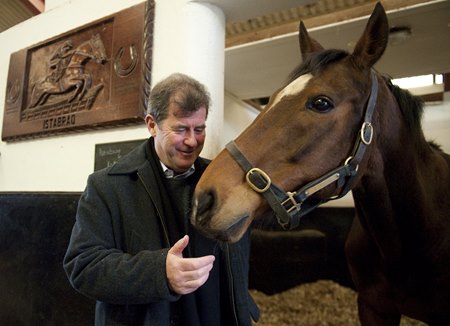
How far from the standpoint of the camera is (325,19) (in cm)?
210

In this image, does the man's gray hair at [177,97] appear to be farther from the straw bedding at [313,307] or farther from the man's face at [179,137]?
the straw bedding at [313,307]

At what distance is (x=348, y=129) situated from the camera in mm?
833

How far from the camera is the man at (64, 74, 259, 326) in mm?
796

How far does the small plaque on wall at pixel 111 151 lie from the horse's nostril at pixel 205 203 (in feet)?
3.10

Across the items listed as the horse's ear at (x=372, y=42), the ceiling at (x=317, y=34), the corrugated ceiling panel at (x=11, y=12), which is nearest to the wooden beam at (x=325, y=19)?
the ceiling at (x=317, y=34)

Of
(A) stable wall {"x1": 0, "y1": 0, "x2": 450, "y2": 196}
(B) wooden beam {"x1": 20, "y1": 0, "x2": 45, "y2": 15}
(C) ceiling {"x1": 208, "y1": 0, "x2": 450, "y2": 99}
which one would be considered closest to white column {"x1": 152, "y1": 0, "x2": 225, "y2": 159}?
(A) stable wall {"x1": 0, "y1": 0, "x2": 450, "y2": 196}

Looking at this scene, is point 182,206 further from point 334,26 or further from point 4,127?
point 4,127

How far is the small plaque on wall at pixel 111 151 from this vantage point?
1.59m

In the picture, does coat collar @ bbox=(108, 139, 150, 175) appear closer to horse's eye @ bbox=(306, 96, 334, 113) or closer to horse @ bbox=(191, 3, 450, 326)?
horse @ bbox=(191, 3, 450, 326)

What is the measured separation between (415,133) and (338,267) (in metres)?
1.68

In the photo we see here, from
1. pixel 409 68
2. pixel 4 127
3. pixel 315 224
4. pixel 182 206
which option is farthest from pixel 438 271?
pixel 4 127

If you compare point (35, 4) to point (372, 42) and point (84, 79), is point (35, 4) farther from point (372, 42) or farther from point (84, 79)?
point (372, 42)

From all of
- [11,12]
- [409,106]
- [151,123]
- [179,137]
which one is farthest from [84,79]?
[11,12]

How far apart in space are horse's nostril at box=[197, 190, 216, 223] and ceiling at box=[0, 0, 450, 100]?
3.65 ft
